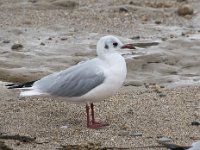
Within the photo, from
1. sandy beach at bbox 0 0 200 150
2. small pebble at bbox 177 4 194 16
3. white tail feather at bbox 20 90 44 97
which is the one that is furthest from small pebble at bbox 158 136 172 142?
small pebble at bbox 177 4 194 16

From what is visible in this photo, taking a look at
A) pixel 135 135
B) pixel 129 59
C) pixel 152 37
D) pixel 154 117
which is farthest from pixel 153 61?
pixel 135 135

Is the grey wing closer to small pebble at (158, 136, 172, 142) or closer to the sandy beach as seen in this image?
the sandy beach

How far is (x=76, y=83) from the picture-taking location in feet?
21.5

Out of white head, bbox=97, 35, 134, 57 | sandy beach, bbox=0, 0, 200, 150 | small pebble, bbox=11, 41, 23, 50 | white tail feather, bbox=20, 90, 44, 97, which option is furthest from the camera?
small pebble, bbox=11, 41, 23, 50

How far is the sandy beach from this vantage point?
6.23 m

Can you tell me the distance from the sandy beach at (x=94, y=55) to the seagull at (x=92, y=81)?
0.29m

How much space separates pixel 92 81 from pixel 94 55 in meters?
3.66

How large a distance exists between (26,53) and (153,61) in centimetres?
181

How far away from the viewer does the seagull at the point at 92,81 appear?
6.47 metres

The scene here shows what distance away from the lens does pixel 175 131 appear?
6355 millimetres

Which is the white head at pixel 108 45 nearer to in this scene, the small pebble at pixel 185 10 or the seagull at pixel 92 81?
the seagull at pixel 92 81

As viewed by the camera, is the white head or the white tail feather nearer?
the white tail feather

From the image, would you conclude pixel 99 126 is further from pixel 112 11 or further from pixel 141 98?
pixel 112 11

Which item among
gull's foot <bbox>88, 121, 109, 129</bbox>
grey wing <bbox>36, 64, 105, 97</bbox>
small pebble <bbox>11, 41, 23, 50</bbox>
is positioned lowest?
gull's foot <bbox>88, 121, 109, 129</bbox>
